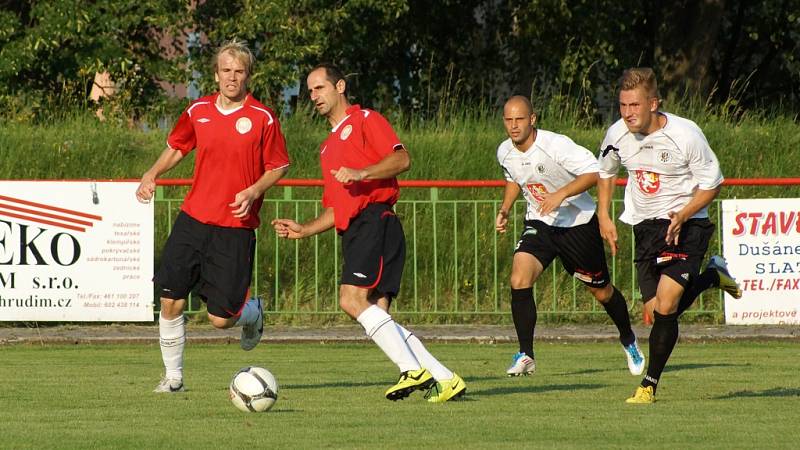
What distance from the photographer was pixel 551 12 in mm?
25812

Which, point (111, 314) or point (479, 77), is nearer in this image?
point (111, 314)

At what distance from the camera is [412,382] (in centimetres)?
884

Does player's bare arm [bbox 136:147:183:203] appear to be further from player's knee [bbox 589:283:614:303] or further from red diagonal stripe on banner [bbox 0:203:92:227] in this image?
red diagonal stripe on banner [bbox 0:203:92:227]

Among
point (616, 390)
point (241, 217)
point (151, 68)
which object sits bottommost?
point (616, 390)

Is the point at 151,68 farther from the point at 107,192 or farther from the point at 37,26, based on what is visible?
the point at 107,192

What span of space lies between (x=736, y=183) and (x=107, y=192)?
6494 millimetres

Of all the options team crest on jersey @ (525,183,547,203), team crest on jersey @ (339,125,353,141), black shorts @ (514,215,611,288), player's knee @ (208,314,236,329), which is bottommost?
player's knee @ (208,314,236,329)

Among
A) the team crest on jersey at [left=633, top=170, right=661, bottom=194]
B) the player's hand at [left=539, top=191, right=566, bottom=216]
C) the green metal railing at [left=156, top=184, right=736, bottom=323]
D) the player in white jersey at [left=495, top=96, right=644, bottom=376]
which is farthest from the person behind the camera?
the green metal railing at [left=156, top=184, right=736, bottom=323]

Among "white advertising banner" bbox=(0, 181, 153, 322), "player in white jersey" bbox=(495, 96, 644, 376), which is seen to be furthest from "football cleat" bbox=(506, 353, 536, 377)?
"white advertising banner" bbox=(0, 181, 153, 322)

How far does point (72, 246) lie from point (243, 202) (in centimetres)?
691

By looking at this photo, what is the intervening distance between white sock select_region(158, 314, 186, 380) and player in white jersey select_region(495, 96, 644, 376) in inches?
101

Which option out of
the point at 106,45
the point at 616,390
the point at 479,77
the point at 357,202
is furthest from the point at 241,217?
the point at 479,77

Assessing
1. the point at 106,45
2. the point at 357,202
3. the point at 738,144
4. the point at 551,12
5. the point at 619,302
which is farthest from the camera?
the point at 551,12

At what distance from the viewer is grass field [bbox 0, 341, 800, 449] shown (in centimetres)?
739
